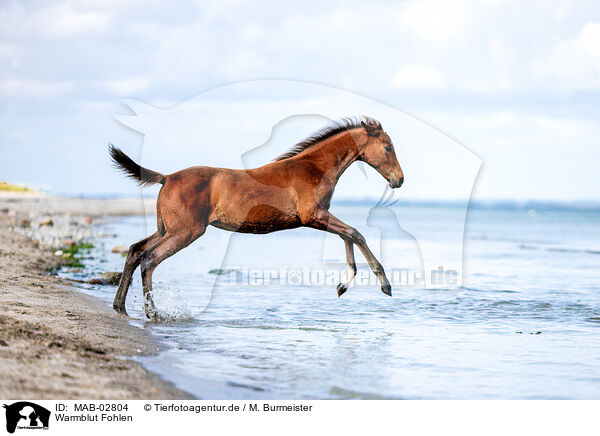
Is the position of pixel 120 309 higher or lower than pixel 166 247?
lower

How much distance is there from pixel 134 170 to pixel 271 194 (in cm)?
173

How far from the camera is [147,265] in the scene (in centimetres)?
768

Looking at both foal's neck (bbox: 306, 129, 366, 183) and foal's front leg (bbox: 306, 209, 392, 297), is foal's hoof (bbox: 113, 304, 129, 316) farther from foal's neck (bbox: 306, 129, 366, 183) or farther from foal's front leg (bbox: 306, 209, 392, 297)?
foal's neck (bbox: 306, 129, 366, 183)

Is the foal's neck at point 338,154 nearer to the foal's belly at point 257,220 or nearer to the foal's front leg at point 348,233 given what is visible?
the foal's front leg at point 348,233

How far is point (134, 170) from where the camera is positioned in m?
7.87

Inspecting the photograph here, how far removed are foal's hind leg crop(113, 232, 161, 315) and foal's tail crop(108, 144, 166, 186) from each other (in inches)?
25.3

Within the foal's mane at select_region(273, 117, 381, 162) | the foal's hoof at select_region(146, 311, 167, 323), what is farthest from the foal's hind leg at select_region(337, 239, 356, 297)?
the foal's hoof at select_region(146, 311, 167, 323)

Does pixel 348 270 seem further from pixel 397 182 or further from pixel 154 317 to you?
pixel 154 317

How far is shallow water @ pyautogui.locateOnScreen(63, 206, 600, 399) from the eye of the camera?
548 centimetres

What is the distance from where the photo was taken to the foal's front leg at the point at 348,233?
7.34 metres


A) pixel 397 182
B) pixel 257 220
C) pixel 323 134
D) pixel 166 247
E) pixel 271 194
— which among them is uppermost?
pixel 323 134

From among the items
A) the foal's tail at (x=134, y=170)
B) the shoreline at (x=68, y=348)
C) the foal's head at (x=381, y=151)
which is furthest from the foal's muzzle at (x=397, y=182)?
the shoreline at (x=68, y=348)

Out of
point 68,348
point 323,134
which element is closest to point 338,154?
point 323,134
